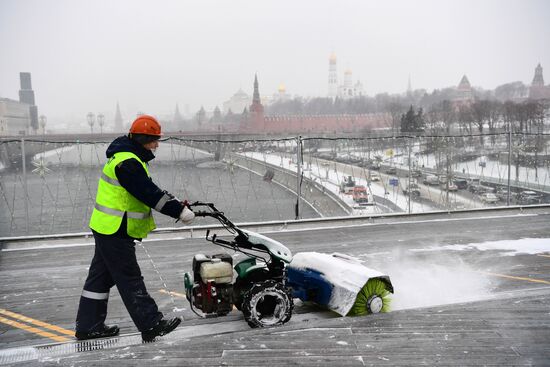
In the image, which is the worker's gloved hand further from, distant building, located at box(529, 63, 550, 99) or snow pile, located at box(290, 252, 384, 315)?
distant building, located at box(529, 63, 550, 99)

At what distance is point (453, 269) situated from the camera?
605 cm

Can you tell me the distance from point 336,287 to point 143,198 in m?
1.85

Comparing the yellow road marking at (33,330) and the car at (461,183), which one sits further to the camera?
the car at (461,183)

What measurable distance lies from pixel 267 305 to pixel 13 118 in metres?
120

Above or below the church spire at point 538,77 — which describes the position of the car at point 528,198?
below

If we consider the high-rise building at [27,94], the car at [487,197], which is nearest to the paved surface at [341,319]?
the car at [487,197]

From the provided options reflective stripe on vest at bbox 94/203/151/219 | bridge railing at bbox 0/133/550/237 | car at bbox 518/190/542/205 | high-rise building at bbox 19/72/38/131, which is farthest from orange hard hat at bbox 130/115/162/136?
high-rise building at bbox 19/72/38/131

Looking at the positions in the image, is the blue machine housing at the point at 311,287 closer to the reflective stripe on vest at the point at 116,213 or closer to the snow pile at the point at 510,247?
the reflective stripe on vest at the point at 116,213

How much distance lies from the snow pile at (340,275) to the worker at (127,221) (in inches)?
54.0

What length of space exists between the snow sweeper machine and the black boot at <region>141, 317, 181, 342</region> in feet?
0.91

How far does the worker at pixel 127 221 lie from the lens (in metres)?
3.70

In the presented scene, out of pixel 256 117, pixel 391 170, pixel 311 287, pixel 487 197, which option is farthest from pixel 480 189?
pixel 256 117

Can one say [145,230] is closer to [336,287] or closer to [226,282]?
[226,282]

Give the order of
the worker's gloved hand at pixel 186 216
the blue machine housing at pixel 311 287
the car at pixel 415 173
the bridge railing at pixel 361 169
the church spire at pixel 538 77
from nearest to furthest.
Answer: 1. the worker's gloved hand at pixel 186 216
2. the blue machine housing at pixel 311 287
3. the bridge railing at pixel 361 169
4. the car at pixel 415 173
5. the church spire at pixel 538 77
